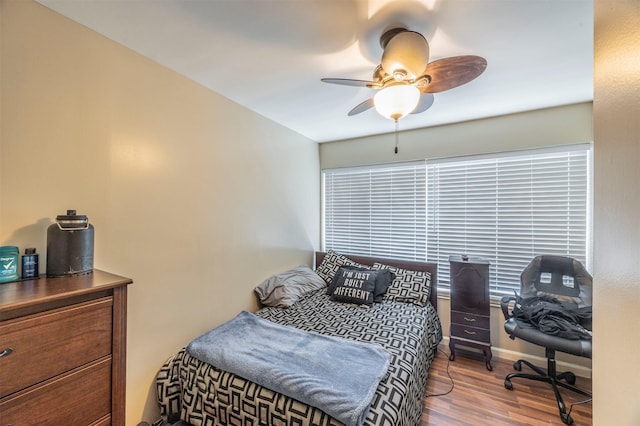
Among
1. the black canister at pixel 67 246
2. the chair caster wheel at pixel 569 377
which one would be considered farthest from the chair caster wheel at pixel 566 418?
the black canister at pixel 67 246

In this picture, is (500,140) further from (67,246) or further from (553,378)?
(67,246)

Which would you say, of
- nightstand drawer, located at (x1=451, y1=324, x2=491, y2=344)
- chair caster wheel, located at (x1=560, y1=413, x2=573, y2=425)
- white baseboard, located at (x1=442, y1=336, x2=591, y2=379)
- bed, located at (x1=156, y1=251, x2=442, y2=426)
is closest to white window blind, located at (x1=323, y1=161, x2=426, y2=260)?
bed, located at (x1=156, y1=251, x2=442, y2=426)

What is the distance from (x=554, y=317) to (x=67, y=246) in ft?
10.7

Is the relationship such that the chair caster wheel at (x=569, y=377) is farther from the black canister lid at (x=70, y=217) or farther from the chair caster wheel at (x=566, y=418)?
the black canister lid at (x=70, y=217)

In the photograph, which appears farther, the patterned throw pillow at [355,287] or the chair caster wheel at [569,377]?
the patterned throw pillow at [355,287]

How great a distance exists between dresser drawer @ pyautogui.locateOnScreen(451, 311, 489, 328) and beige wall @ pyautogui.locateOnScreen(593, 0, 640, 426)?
1.96 m

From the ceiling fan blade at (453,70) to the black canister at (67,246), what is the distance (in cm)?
200

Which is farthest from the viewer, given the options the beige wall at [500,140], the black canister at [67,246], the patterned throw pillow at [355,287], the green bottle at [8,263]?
the patterned throw pillow at [355,287]

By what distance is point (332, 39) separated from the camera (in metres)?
1.55

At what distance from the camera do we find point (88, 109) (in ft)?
4.94

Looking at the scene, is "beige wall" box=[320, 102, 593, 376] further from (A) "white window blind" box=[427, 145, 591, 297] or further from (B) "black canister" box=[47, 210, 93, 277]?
(B) "black canister" box=[47, 210, 93, 277]

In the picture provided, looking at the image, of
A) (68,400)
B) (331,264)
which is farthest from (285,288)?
(68,400)

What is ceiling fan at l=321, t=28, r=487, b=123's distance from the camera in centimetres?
132

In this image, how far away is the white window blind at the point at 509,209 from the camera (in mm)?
2498
